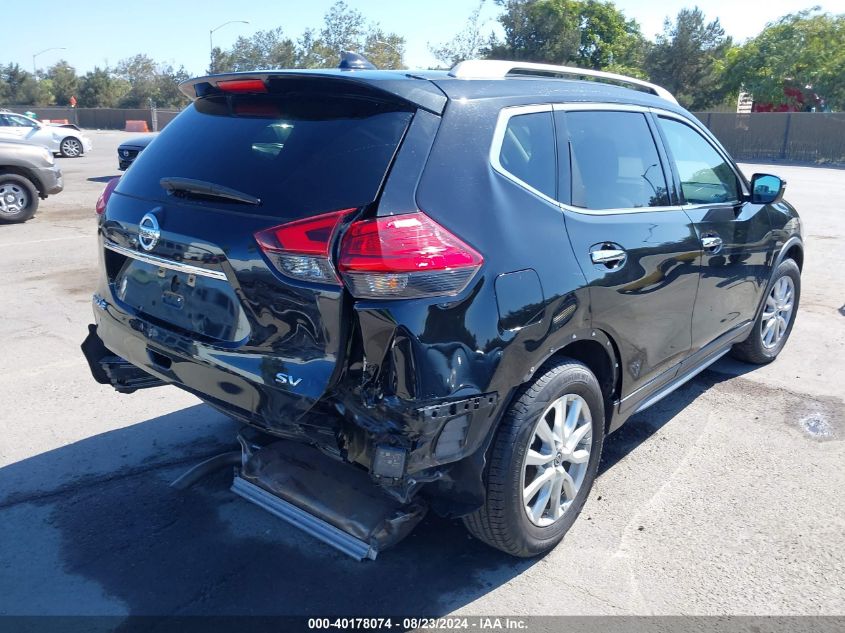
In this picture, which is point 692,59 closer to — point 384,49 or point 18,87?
point 384,49

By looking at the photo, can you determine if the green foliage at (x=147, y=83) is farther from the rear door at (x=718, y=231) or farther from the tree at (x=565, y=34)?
the rear door at (x=718, y=231)

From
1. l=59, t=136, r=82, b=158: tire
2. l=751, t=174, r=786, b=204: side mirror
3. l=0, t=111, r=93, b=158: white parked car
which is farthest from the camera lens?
l=59, t=136, r=82, b=158: tire

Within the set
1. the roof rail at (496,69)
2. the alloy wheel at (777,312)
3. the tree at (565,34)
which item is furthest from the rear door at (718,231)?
the tree at (565,34)

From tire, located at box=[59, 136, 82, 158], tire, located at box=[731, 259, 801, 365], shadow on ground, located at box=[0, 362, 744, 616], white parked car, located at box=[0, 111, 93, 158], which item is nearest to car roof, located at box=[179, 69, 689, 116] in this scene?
shadow on ground, located at box=[0, 362, 744, 616]

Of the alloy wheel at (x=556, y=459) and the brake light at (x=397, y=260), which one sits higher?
the brake light at (x=397, y=260)

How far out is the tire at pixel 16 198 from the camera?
11.7 metres

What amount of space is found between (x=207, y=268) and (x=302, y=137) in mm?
620

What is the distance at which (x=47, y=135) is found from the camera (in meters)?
25.8

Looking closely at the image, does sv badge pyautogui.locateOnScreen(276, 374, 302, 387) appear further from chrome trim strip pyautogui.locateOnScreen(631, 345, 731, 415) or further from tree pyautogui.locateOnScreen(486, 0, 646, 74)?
tree pyautogui.locateOnScreen(486, 0, 646, 74)

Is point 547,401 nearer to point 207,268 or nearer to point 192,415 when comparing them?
point 207,268

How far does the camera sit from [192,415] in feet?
15.1

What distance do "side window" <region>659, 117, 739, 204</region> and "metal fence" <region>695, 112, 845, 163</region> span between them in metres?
34.9

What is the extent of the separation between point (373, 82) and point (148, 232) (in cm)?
109

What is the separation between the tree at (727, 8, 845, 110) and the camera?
146 feet
